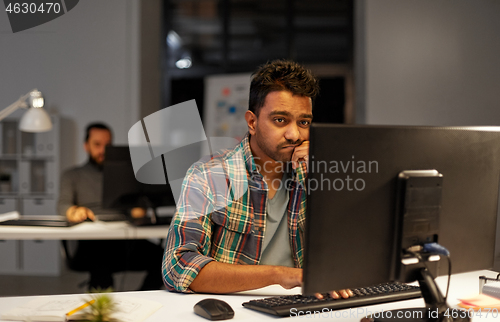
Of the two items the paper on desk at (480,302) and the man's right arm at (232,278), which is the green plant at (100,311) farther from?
the paper on desk at (480,302)

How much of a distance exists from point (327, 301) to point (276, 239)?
47 cm

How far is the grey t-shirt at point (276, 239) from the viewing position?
1.49 m

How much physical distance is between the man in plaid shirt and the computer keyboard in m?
0.30

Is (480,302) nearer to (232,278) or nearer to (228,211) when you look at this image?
(232,278)

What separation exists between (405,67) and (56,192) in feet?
12.4

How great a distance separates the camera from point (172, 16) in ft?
15.9

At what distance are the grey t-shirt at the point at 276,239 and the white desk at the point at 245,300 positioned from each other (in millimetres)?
212

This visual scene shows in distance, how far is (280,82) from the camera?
1441 mm

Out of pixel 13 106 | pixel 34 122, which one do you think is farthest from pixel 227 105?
pixel 13 106

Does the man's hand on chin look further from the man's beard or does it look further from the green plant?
the green plant

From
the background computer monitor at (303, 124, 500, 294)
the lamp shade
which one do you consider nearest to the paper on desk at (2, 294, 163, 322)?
the background computer monitor at (303, 124, 500, 294)

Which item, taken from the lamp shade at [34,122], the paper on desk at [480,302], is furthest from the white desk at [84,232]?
the paper on desk at [480,302]

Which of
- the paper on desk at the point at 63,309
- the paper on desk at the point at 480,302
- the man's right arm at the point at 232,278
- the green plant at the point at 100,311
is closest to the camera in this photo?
the green plant at the point at 100,311

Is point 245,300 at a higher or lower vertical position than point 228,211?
lower
